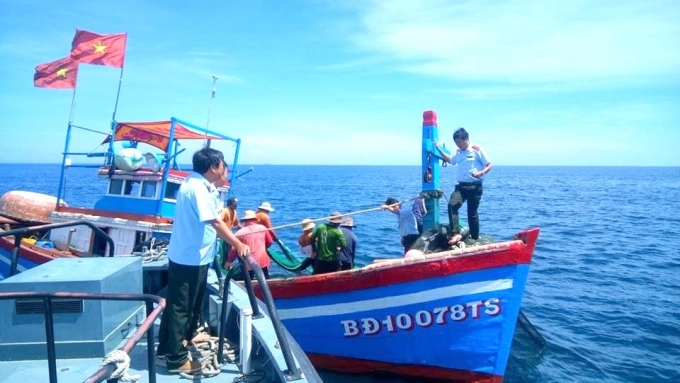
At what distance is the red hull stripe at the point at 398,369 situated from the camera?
20.8ft

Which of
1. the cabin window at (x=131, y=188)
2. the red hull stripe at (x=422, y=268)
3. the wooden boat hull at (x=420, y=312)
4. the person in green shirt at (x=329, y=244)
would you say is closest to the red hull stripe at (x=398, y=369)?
the wooden boat hull at (x=420, y=312)

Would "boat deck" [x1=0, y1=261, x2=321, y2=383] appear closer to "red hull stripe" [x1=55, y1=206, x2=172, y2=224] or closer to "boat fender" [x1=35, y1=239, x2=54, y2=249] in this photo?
"red hull stripe" [x1=55, y1=206, x2=172, y2=224]

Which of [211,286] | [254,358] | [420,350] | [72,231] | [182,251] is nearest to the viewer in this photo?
[182,251]

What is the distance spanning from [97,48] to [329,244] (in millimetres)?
7832

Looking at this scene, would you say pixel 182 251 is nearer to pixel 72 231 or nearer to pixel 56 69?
pixel 72 231

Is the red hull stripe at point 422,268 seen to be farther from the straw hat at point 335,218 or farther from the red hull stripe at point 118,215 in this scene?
the red hull stripe at point 118,215

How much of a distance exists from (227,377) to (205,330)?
1.09m

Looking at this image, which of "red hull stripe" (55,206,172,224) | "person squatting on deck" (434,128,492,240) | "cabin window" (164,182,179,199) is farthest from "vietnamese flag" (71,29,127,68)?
"person squatting on deck" (434,128,492,240)

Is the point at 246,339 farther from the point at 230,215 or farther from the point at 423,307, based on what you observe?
the point at 230,215

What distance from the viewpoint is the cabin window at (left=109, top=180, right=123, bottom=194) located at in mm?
10250

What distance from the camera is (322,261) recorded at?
24.3ft

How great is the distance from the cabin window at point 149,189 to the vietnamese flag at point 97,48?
10.2ft

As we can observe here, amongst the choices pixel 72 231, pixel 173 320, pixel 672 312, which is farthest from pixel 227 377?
pixel 672 312

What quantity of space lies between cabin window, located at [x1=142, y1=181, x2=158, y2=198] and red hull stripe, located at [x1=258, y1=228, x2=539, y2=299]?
5020 mm
